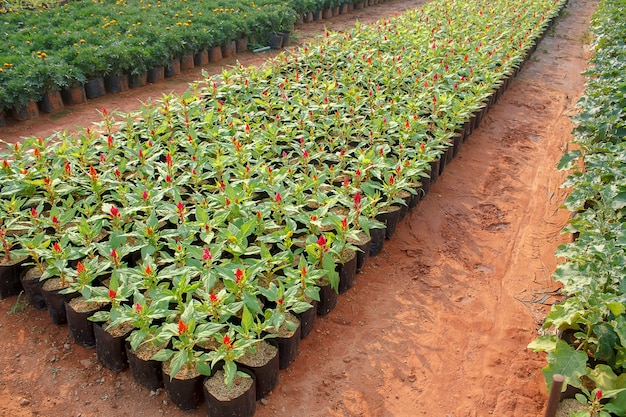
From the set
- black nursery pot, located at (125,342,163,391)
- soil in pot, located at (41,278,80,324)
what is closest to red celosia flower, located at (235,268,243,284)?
black nursery pot, located at (125,342,163,391)

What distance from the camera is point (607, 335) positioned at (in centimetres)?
288

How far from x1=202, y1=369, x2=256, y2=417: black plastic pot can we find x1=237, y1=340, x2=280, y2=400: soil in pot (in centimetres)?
7

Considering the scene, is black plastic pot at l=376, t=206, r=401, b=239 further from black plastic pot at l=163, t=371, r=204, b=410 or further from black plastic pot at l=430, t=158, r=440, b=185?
black plastic pot at l=163, t=371, r=204, b=410

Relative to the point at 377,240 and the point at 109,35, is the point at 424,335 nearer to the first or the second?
the point at 377,240

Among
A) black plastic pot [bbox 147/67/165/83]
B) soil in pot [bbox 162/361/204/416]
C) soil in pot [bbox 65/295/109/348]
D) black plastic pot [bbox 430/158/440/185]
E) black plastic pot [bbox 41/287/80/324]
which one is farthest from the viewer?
black plastic pot [bbox 147/67/165/83]

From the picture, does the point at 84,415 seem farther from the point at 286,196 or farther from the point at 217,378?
the point at 286,196

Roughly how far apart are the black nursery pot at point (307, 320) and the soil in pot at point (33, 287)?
74.1 inches

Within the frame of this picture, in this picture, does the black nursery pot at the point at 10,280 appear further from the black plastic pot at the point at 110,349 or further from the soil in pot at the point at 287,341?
the soil in pot at the point at 287,341

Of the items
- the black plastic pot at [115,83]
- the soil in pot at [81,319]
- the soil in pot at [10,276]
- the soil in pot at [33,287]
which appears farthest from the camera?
the black plastic pot at [115,83]

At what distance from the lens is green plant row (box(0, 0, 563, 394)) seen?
3.24 metres

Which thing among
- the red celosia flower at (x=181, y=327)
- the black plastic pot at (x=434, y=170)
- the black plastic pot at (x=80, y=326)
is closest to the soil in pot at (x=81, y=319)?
the black plastic pot at (x=80, y=326)

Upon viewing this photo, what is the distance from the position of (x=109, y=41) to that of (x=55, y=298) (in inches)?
244

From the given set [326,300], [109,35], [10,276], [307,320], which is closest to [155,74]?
[109,35]

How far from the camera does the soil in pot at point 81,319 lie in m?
3.32
